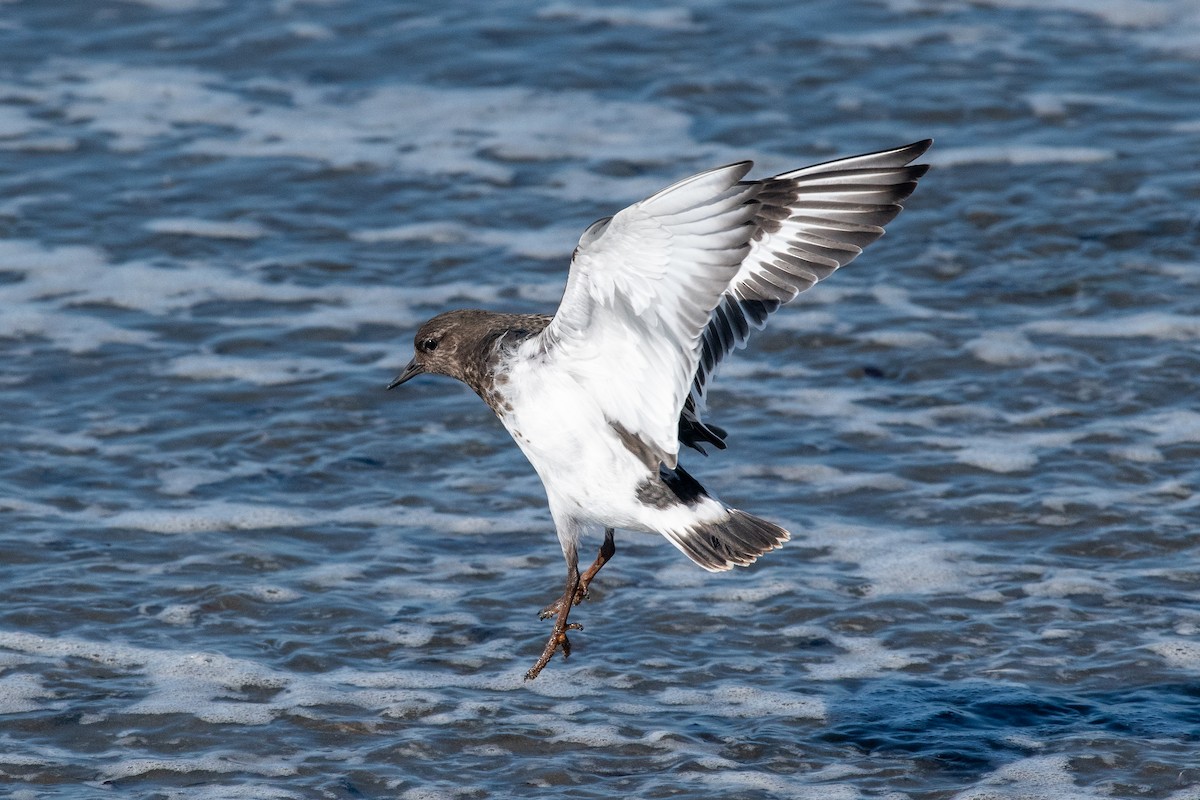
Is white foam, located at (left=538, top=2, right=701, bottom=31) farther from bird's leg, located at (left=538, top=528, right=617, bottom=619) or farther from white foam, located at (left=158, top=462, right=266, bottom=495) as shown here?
bird's leg, located at (left=538, top=528, right=617, bottom=619)

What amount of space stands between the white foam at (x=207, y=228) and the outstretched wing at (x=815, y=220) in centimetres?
454

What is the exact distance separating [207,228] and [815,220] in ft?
16.8

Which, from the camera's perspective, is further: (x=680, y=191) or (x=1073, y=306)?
(x=1073, y=306)

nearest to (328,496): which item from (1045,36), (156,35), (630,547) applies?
(630,547)

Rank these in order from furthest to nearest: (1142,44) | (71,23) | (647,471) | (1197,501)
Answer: (71,23) < (1142,44) < (1197,501) < (647,471)

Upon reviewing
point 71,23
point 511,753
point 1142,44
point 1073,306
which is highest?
point 71,23

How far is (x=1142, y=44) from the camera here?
11.0 m

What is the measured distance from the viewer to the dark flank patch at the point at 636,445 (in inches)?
210

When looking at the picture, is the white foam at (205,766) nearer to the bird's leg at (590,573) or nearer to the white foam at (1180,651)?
the bird's leg at (590,573)

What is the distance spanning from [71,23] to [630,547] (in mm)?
7119

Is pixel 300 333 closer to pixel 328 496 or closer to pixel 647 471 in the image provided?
pixel 328 496

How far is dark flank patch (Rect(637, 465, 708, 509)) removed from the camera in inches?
213

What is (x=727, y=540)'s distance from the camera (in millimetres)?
5414

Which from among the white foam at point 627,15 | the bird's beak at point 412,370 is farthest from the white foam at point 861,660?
the white foam at point 627,15
